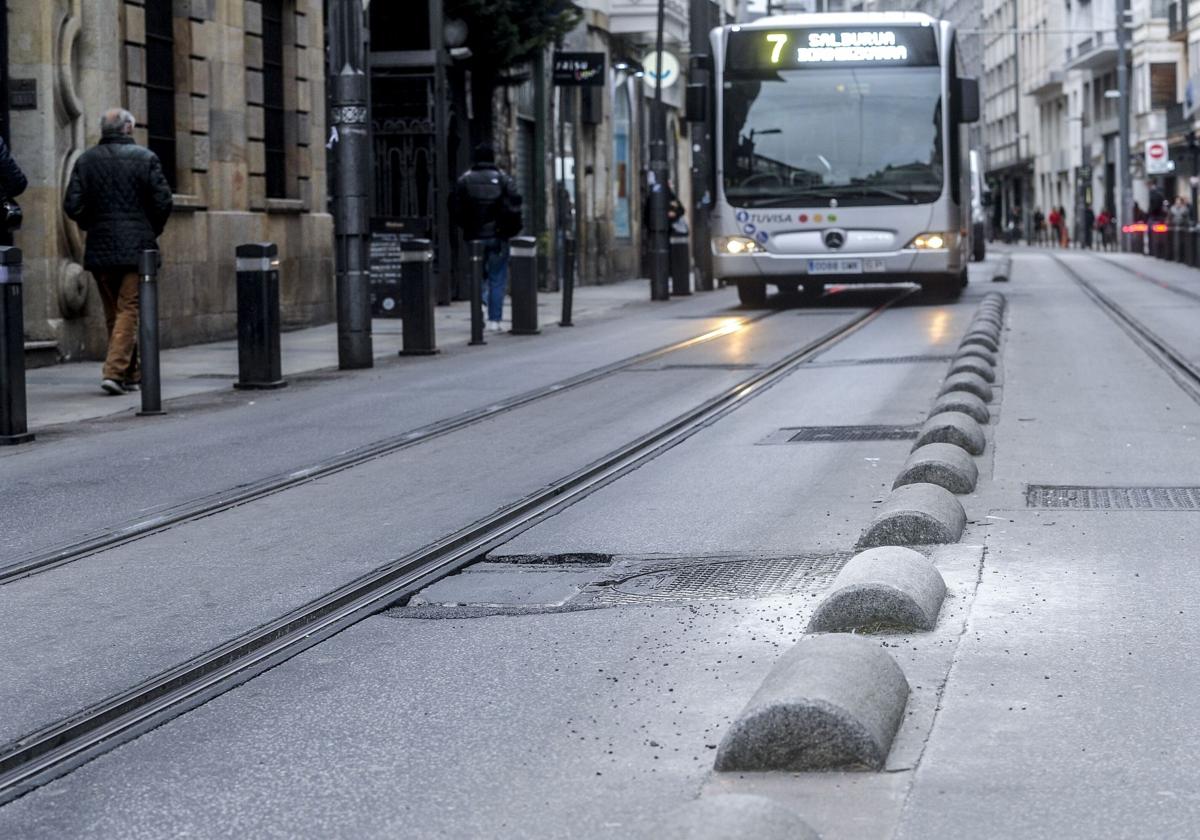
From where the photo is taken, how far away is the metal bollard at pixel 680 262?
31.5 metres

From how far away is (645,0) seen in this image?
4091 cm

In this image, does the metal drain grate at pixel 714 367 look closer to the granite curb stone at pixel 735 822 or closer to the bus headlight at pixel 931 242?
the bus headlight at pixel 931 242

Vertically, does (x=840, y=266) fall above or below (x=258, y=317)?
above

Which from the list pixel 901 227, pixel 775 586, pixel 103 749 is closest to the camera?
pixel 103 749

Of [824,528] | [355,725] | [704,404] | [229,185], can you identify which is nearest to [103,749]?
[355,725]

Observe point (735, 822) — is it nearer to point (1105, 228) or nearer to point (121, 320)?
point (121, 320)

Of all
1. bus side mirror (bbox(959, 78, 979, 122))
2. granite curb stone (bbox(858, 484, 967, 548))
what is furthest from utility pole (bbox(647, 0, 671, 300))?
granite curb stone (bbox(858, 484, 967, 548))

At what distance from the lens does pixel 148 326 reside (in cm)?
1225

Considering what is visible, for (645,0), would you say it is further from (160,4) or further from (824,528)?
(824,528)

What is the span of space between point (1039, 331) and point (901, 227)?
528cm

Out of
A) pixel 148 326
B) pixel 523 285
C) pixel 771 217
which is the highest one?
pixel 771 217

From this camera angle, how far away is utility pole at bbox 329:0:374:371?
51.9 feet

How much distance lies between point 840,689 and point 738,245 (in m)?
20.1

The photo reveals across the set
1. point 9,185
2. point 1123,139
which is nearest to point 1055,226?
point 1123,139
